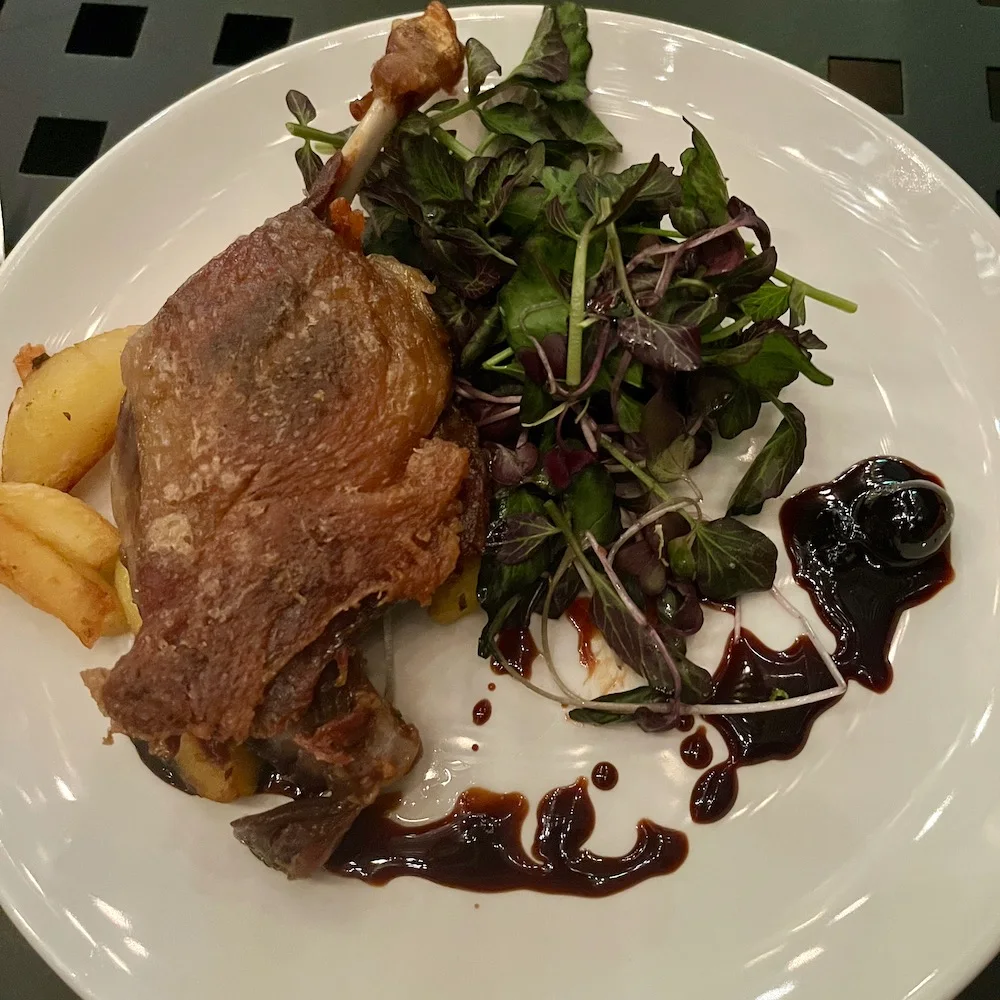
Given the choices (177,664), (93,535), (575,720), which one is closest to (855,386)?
(575,720)

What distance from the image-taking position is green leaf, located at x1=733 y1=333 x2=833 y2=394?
198cm

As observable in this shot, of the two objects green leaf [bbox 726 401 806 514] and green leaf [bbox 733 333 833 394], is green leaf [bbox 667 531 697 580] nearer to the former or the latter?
green leaf [bbox 726 401 806 514]

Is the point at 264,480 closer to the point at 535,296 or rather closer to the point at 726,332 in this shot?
the point at 535,296

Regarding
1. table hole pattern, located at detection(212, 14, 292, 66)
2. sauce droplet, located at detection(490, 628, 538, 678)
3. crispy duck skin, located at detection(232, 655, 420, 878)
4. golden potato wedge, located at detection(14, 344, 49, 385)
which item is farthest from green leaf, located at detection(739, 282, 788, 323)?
table hole pattern, located at detection(212, 14, 292, 66)

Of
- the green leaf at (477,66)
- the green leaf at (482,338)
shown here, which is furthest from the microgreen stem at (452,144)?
the green leaf at (482,338)

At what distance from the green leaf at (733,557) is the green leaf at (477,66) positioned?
4.56 feet

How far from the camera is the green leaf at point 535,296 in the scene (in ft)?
6.63

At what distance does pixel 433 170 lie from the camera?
212 centimetres

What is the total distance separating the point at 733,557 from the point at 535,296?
33.6 inches

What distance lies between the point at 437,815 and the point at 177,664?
777 mm

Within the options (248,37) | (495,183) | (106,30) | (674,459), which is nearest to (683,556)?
(674,459)

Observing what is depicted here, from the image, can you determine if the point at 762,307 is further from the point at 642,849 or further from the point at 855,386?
the point at 642,849

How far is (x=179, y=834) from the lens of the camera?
203 centimetres

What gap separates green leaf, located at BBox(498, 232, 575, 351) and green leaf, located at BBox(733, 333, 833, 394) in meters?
0.50
